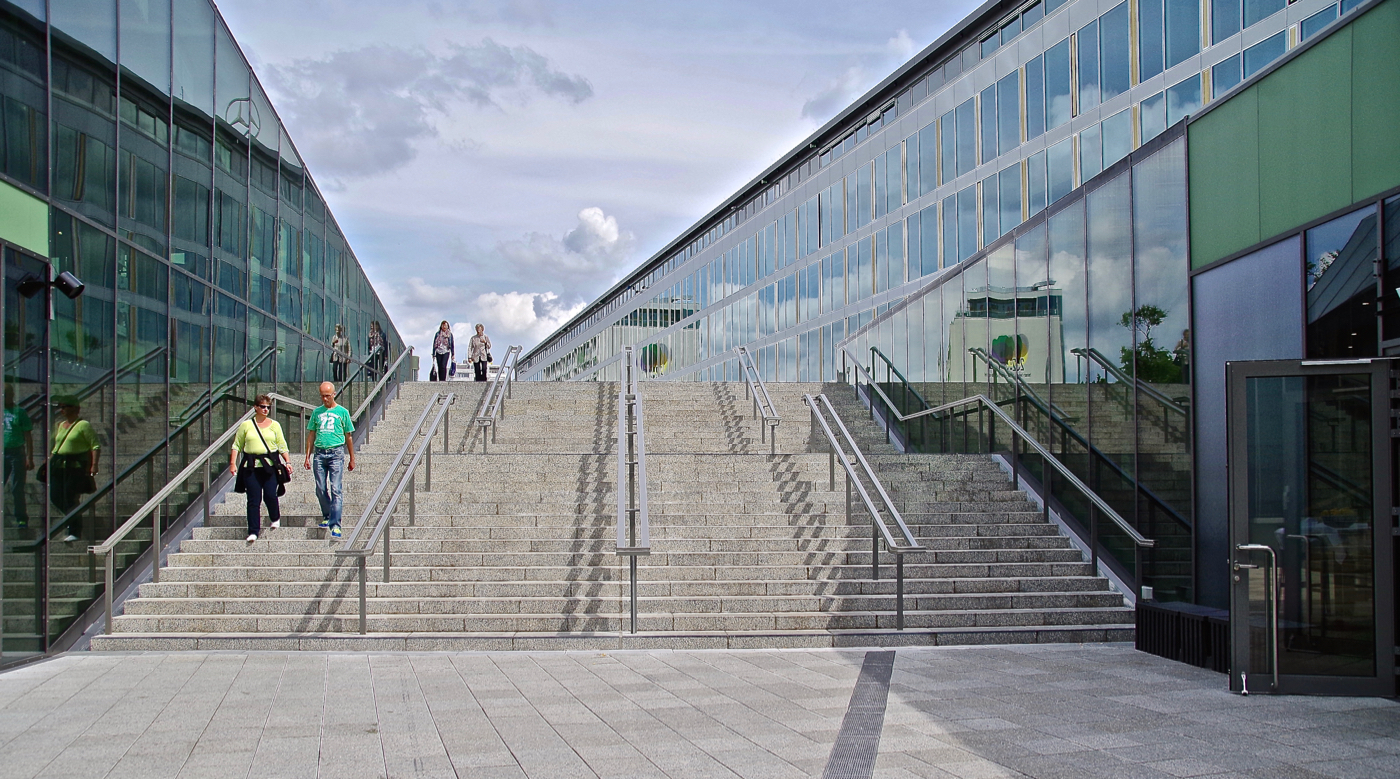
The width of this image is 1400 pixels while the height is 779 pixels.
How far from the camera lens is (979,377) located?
15.3m

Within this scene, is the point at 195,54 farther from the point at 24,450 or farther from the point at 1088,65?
the point at 1088,65

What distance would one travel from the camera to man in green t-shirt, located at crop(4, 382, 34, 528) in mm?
8078

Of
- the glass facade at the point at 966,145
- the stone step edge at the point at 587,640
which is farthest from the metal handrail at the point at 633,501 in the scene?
the glass facade at the point at 966,145

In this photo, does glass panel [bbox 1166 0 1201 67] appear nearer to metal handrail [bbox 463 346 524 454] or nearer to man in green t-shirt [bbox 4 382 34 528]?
metal handrail [bbox 463 346 524 454]

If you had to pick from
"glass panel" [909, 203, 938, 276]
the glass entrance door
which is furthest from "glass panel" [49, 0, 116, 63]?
"glass panel" [909, 203, 938, 276]

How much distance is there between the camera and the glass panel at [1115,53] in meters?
23.2

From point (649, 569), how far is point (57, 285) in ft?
18.2

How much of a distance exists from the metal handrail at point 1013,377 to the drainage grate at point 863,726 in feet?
17.0

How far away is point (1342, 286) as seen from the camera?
7758mm

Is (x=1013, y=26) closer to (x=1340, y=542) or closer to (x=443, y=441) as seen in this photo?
(x=443, y=441)

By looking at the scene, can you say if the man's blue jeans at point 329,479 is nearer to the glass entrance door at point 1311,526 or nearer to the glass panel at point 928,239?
the glass entrance door at point 1311,526

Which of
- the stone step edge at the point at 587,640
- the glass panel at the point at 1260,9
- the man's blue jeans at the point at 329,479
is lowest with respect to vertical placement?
the stone step edge at the point at 587,640

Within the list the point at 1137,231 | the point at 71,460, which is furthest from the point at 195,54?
the point at 1137,231

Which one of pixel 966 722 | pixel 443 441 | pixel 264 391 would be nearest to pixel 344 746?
pixel 966 722
